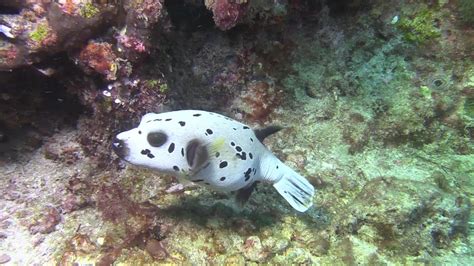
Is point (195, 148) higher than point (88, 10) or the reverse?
the reverse

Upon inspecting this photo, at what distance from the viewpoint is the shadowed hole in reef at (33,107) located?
379 centimetres

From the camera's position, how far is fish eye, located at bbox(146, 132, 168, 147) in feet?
10.0

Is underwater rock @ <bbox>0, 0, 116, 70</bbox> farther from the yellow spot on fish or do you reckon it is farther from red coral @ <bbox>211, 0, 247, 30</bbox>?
the yellow spot on fish

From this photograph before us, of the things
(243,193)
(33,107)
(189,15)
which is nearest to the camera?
(243,193)

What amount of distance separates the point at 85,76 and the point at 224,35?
1.89 meters

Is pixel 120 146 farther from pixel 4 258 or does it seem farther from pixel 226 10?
pixel 226 10

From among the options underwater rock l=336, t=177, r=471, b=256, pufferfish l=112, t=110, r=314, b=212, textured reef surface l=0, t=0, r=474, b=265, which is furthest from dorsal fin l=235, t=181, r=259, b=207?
underwater rock l=336, t=177, r=471, b=256

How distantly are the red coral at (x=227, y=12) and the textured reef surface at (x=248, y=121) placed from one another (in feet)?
0.05

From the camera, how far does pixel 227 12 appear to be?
395cm

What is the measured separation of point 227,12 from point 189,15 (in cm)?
113

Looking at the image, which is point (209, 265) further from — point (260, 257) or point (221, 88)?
point (221, 88)

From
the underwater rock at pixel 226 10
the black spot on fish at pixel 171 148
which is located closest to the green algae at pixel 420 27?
the underwater rock at pixel 226 10

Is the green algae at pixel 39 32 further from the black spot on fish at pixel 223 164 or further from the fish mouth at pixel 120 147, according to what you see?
the black spot on fish at pixel 223 164

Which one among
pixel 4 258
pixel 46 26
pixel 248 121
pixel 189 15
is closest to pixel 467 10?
pixel 248 121
